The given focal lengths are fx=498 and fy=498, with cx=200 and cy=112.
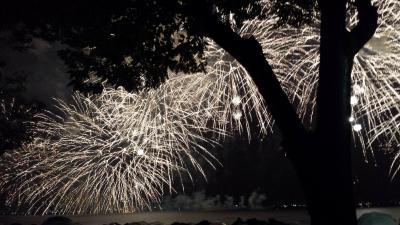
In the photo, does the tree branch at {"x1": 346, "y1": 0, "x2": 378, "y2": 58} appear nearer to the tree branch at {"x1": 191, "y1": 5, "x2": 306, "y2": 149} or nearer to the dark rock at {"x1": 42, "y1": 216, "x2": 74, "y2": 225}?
the tree branch at {"x1": 191, "y1": 5, "x2": 306, "y2": 149}

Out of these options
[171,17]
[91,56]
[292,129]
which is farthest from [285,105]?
[91,56]

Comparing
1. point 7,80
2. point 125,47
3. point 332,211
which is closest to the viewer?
point 332,211

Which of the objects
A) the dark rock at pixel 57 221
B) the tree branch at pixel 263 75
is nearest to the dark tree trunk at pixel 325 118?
the tree branch at pixel 263 75

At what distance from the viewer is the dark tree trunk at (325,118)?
32.9 ft

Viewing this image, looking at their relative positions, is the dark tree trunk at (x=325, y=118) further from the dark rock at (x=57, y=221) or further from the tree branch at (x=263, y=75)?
the dark rock at (x=57, y=221)

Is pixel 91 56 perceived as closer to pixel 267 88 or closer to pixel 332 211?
pixel 267 88

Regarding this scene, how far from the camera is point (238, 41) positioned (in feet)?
36.2

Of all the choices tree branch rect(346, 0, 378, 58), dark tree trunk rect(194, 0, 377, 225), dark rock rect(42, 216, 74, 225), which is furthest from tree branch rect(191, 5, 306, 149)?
dark rock rect(42, 216, 74, 225)

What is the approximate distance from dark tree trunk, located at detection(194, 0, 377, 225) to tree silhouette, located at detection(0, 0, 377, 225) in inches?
0.8

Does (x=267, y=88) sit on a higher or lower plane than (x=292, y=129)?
higher

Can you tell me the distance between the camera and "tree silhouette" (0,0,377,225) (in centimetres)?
1019

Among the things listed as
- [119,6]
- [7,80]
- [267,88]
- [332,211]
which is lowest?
[332,211]

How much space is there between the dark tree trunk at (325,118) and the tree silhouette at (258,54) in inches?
0.8

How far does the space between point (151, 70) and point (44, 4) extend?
353 cm
